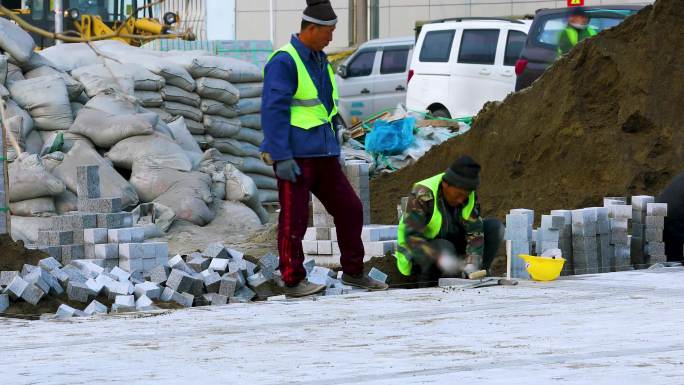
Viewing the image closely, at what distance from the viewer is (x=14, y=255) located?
27.1 ft

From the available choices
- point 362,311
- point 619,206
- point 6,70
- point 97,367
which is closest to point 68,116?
point 6,70

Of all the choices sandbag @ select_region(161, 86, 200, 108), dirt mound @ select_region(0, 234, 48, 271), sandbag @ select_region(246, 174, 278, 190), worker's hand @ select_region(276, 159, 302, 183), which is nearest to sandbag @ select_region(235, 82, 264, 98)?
sandbag @ select_region(161, 86, 200, 108)

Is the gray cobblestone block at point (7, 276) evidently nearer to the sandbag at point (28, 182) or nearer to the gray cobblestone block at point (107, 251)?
the gray cobblestone block at point (107, 251)

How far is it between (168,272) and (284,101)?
4.91 ft

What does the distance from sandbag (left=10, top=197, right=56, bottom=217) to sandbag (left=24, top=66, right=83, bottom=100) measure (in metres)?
2.27

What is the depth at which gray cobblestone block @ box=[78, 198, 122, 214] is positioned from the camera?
885cm

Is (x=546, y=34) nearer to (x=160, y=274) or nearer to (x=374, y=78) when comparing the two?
(x=374, y=78)

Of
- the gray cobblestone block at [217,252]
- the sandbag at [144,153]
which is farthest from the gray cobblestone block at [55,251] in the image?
the sandbag at [144,153]

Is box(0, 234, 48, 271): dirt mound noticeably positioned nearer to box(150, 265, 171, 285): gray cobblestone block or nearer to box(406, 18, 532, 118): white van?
box(150, 265, 171, 285): gray cobblestone block

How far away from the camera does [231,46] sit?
1923cm

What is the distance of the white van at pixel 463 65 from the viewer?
18391mm

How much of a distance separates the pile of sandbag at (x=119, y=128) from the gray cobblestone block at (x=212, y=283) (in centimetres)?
426

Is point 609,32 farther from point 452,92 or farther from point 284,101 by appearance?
point 284,101

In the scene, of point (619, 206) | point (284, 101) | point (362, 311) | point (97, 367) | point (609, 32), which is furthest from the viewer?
point (609, 32)
